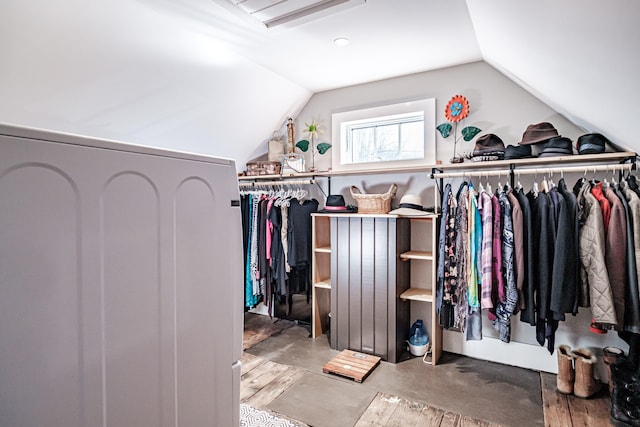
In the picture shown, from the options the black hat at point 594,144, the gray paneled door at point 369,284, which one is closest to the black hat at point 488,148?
the black hat at point 594,144

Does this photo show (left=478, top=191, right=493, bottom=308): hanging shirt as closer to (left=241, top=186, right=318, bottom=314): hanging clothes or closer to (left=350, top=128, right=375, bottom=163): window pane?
(left=350, top=128, right=375, bottom=163): window pane

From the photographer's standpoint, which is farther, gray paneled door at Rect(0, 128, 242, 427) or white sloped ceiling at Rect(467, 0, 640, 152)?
white sloped ceiling at Rect(467, 0, 640, 152)

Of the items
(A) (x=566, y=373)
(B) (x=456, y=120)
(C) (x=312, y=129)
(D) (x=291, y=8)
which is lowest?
(A) (x=566, y=373)

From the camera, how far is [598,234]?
218cm

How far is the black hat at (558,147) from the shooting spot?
2.47 meters

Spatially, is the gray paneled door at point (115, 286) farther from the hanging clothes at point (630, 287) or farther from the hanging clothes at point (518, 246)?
the hanging clothes at point (630, 287)

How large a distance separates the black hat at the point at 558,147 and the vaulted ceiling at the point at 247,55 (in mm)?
178

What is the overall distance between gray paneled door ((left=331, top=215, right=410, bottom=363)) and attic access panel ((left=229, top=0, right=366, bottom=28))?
1543mm

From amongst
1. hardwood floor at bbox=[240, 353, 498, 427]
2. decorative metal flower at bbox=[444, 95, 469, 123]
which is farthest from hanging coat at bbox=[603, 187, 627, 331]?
decorative metal flower at bbox=[444, 95, 469, 123]

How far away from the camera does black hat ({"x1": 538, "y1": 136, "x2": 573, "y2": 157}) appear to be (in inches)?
97.2

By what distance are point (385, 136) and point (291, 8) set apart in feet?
5.51

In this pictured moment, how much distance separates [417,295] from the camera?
9.90 ft

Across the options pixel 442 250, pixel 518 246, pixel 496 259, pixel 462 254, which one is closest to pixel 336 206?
pixel 442 250

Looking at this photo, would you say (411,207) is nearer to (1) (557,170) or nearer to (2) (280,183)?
(1) (557,170)
